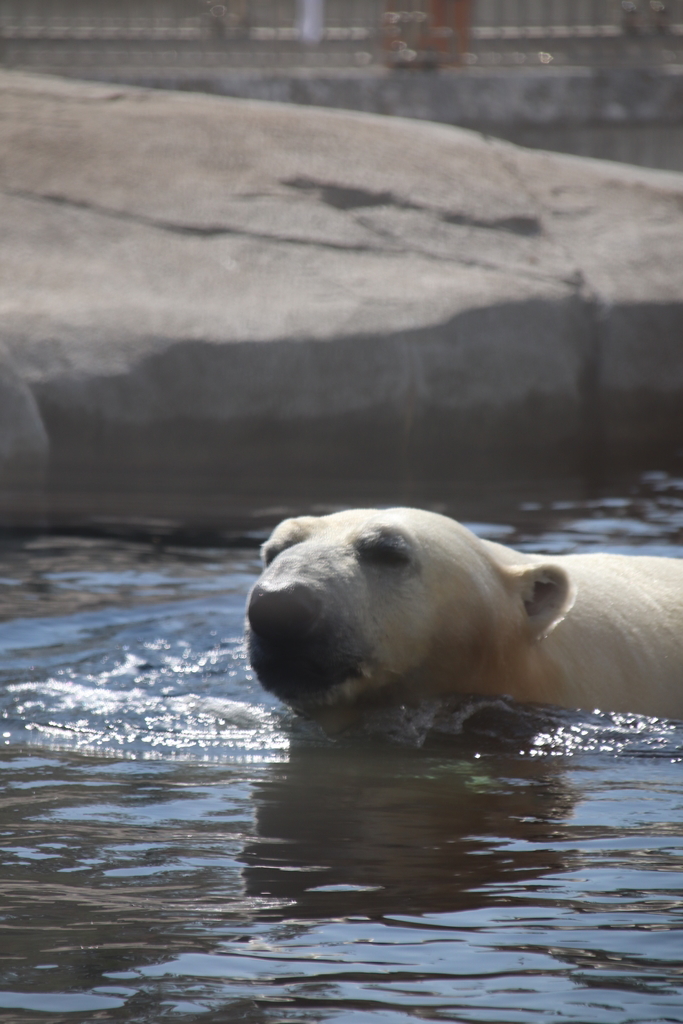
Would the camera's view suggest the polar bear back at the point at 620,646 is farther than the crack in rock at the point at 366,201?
No

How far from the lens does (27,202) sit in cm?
877

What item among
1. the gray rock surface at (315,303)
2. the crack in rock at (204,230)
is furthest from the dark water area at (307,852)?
the crack in rock at (204,230)

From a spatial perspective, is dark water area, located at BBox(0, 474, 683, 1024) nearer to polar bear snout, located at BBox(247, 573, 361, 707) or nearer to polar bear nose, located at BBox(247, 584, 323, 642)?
polar bear snout, located at BBox(247, 573, 361, 707)

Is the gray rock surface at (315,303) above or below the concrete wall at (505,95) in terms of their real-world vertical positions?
below

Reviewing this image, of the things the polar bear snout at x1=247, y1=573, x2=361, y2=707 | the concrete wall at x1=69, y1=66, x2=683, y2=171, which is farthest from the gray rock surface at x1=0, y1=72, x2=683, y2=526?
the polar bear snout at x1=247, y1=573, x2=361, y2=707

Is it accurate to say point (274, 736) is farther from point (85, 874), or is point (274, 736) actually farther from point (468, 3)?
point (468, 3)

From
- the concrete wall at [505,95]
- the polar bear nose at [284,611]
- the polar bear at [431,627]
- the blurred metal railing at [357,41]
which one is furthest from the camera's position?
the blurred metal railing at [357,41]

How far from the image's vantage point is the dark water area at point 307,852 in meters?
1.83

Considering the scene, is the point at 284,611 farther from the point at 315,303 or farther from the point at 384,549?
the point at 315,303

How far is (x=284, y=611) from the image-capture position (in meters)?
3.12

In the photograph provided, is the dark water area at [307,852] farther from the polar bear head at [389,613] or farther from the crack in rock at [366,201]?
the crack in rock at [366,201]

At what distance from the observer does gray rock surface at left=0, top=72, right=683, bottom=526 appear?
26.2 feet

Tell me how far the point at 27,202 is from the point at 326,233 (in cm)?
182

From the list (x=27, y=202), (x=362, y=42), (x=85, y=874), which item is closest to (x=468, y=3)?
(x=362, y=42)
